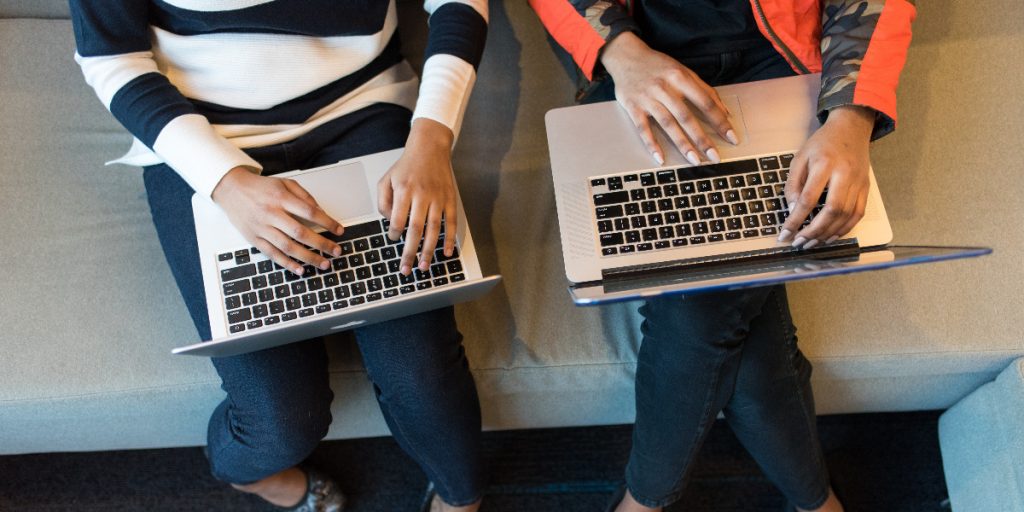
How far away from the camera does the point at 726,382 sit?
1.09m

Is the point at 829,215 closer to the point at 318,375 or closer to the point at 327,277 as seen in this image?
the point at 327,277

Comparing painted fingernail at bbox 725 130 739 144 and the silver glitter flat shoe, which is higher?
painted fingernail at bbox 725 130 739 144

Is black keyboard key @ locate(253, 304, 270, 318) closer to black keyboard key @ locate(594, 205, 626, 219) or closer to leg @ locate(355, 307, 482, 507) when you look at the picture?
leg @ locate(355, 307, 482, 507)

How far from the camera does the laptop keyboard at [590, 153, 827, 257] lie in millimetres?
988

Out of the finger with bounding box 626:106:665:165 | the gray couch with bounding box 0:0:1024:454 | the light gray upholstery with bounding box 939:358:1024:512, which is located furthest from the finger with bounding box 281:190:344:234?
the light gray upholstery with bounding box 939:358:1024:512

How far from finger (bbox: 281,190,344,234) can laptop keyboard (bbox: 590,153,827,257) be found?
356 mm

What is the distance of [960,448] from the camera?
125 centimetres

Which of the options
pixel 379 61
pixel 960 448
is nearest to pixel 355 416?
pixel 379 61

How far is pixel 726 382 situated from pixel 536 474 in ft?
1.70

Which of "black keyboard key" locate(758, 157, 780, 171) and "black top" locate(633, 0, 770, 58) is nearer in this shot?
"black keyboard key" locate(758, 157, 780, 171)

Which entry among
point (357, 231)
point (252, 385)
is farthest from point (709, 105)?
point (252, 385)

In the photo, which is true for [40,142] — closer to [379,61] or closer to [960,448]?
[379,61]

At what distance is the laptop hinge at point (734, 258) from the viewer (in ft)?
3.17

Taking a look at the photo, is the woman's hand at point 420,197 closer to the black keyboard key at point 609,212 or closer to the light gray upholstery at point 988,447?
the black keyboard key at point 609,212
